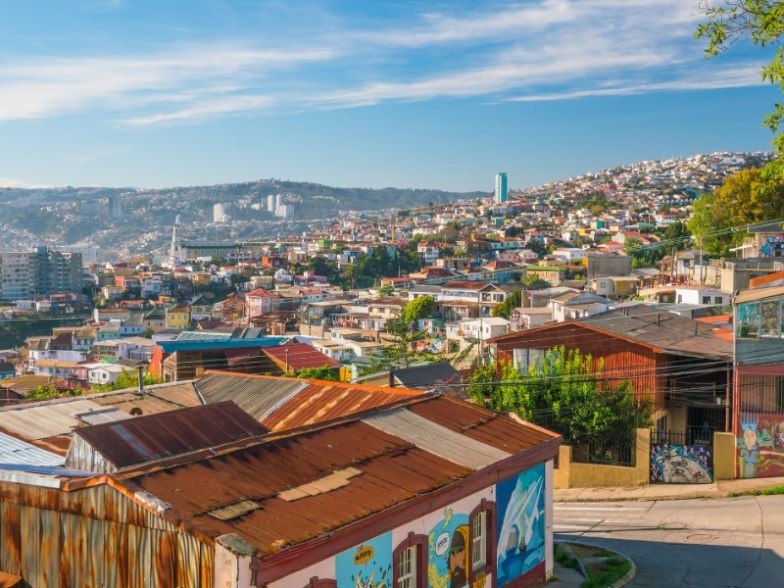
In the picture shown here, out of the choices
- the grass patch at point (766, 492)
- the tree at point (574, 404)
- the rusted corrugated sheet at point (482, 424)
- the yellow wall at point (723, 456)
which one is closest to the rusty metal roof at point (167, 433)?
the rusted corrugated sheet at point (482, 424)

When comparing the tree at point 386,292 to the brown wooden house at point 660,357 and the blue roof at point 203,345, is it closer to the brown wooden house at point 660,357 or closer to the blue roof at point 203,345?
the blue roof at point 203,345

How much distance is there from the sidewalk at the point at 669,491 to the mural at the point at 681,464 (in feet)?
0.54

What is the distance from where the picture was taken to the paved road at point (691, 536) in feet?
42.7

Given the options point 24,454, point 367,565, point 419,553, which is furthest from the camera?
point 24,454

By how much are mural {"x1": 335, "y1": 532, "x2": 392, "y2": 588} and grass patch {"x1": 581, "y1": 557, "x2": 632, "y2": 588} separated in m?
3.98

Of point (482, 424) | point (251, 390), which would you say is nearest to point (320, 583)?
point (482, 424)

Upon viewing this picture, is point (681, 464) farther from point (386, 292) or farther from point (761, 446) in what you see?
point (386, 292)

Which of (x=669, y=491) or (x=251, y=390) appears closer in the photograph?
(x=251, y=390)

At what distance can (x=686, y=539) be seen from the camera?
15094mm

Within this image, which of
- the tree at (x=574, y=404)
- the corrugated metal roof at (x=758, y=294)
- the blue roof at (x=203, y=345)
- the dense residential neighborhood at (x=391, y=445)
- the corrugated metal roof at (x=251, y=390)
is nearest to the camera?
the dense residential neighborhood at (x=391, y=445)

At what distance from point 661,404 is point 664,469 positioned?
113 inches

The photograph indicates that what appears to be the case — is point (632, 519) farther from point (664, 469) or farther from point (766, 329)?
point (766, 329)

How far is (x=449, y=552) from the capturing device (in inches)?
416

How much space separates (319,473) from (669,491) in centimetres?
1132
